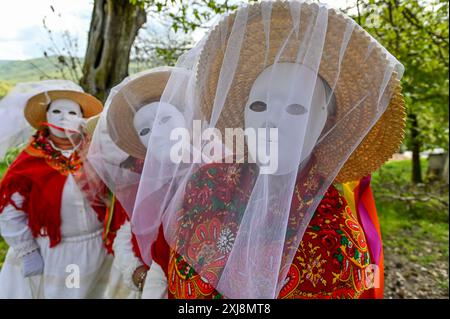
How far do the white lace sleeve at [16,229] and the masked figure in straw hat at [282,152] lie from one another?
4.06 ft

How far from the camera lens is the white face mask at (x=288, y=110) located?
120 cm

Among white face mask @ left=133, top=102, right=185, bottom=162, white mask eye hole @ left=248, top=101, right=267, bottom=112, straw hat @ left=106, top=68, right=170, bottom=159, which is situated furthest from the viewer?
straw hat @ left=106, top=68, right=170, bottom=159

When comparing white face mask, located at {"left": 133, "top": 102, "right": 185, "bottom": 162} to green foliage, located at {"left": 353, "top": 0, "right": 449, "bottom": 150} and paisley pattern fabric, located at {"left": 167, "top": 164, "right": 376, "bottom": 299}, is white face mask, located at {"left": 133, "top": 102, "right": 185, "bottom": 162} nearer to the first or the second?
paisley pattern fabric, located at {"left": 167, "top": 164, "right": 376, "bottom": 299}

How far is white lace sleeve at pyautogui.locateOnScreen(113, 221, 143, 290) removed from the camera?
1.89 meters

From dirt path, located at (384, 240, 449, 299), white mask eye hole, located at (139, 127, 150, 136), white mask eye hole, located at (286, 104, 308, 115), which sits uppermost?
white mask eye hole, located at (286, 104, 308, 115)

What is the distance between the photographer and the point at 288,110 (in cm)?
122

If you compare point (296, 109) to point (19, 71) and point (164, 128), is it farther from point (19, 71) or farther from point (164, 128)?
point (19, 71)

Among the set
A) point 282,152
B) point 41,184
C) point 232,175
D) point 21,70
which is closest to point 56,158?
point 41,184

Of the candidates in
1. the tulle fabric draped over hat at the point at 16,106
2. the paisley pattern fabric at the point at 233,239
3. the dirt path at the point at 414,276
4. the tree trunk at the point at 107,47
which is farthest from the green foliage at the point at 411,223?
the tulle fabric draped over hat at the point at 16,106

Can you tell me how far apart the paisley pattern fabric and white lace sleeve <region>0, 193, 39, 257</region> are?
1.30 m

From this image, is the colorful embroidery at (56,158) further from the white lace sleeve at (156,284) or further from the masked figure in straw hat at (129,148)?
the white lace sleeve at (156,284)

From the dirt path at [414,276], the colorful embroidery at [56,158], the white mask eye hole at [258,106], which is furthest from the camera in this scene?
the dirt path at [414,276]

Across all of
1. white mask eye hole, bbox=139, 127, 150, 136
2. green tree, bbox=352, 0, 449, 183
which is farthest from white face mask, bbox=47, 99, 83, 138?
green tree, bbox=352, 0, 449, 183

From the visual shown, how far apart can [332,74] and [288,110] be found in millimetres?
204
